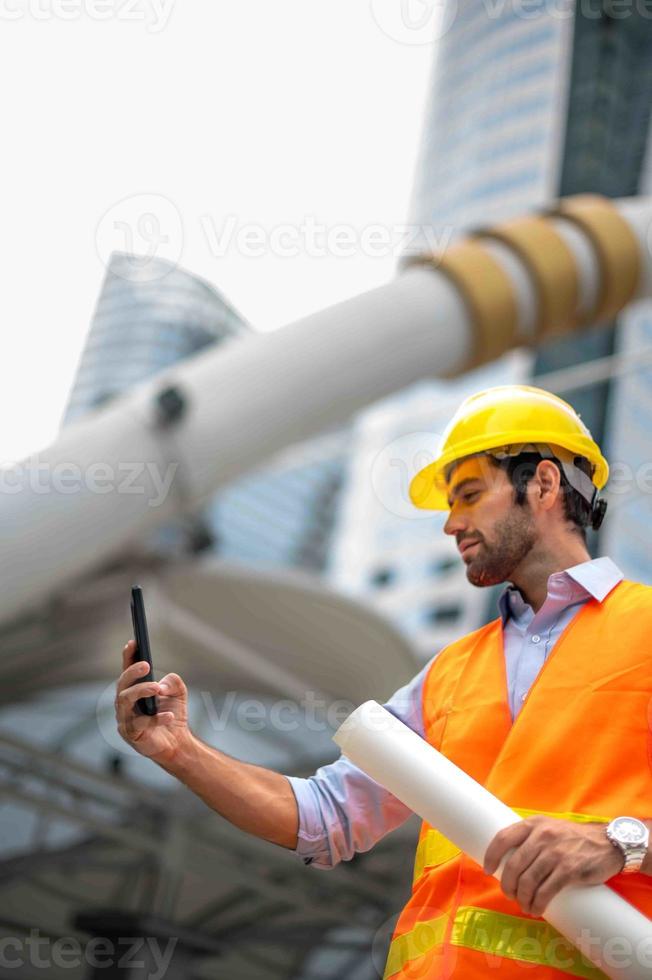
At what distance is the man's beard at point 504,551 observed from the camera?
8.55ft

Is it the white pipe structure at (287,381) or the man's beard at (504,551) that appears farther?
the white pipe structure at (287,381)

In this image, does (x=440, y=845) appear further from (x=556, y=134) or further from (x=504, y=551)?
(x=556, y=134)

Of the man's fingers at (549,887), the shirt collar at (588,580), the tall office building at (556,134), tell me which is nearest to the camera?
the man's fingers at (549,887)

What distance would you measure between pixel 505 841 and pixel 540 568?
83 cm

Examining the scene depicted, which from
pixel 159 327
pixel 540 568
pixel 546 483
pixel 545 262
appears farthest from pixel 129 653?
pixel 159 327

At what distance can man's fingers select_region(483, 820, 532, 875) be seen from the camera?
6.28 feet

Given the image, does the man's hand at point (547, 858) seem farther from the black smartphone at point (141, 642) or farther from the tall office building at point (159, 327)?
the tall office building at point (159, 327)

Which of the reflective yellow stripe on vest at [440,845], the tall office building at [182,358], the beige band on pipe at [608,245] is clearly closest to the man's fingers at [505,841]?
the reflective yellow stripe on vest at [440,845]

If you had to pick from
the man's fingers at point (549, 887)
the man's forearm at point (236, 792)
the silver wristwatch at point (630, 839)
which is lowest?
the man's forearm at point (236, 792)

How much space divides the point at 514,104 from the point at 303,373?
239ft

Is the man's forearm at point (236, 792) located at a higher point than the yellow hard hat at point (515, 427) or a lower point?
lower

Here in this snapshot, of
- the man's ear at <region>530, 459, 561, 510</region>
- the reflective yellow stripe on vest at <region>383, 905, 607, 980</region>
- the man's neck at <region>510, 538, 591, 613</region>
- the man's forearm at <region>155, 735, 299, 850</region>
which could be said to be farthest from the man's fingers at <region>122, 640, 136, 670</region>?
the man's ear at <region>530, 459, 561, 510</region>

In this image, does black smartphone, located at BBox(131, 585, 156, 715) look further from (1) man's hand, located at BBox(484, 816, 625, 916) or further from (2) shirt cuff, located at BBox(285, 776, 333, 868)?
(1) man's hand, located at BBox(484, 816, 625, 916)

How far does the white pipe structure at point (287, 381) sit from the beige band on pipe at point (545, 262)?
1 centimetres
